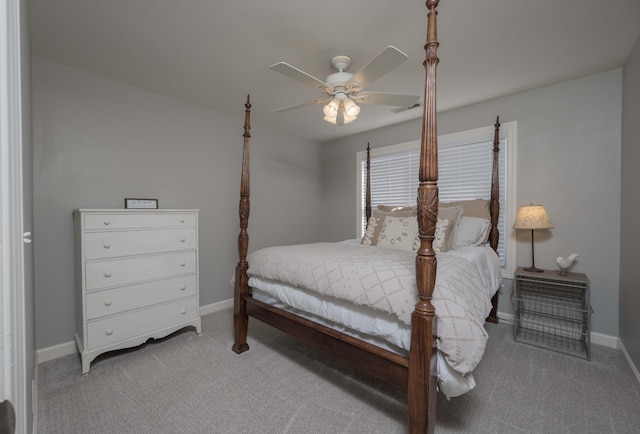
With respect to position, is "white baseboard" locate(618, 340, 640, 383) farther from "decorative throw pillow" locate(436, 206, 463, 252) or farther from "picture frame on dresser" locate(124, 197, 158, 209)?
"picture frame on dresser" locate(124, 197, 158, 209)

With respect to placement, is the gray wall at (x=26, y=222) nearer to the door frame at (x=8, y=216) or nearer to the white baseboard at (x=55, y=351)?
the door frame at (x=8, y=216)

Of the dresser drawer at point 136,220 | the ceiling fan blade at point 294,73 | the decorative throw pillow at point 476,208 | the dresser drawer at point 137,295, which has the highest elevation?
the ceiling fan blade at point 294,73

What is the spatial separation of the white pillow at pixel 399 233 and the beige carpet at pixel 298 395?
3.66 feet

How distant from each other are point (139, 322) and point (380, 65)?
2674 millimetres

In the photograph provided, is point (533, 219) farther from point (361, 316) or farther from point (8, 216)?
point (8, 216)

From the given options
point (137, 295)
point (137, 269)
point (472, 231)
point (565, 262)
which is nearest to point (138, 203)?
point (137, 269)

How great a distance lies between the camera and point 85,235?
2061 millimetres

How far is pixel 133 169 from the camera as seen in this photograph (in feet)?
8.82

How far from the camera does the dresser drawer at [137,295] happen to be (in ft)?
6.91

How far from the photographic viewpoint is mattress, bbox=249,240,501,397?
131 cm

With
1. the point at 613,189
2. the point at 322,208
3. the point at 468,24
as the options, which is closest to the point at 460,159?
the point at 613,189

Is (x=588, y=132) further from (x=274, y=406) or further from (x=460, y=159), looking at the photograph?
(x=274, y=406)

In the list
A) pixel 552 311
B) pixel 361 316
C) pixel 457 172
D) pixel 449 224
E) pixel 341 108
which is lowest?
pixel 552 311

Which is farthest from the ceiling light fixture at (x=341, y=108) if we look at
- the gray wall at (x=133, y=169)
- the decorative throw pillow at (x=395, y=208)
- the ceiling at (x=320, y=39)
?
the decorative throw pillow at (x=395, y=208)
